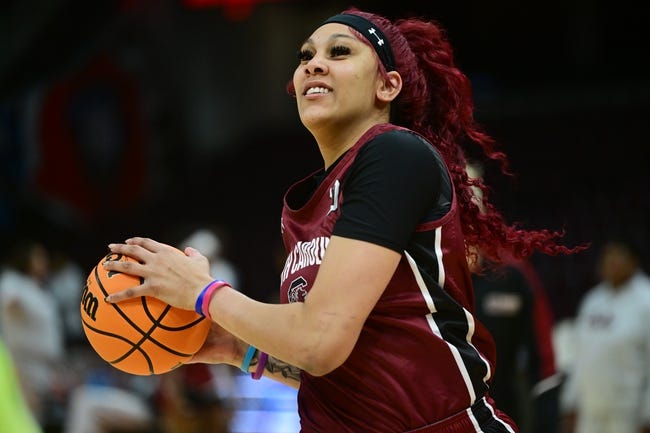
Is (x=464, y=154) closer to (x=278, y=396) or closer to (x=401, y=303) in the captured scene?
(x=401, y=303)

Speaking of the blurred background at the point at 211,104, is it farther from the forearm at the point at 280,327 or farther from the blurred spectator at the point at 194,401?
the forearm at the point at 280,327

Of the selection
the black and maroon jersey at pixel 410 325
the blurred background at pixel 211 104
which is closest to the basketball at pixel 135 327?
the black and maroon jersey at pixel 410 325

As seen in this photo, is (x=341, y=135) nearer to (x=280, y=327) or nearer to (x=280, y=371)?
(x=280, y=327)

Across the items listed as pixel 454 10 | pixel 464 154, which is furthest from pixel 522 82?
pixel 464 154

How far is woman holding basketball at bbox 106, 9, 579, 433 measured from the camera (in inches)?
99.9

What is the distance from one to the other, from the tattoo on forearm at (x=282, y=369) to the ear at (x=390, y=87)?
90 cm

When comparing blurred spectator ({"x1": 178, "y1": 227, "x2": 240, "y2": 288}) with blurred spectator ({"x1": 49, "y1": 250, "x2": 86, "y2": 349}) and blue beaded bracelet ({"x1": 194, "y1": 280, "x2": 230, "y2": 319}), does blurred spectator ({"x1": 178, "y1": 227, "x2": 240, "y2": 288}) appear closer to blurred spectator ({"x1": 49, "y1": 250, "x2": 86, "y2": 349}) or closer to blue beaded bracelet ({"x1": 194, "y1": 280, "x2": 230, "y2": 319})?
blurred spectator ({"x1": 49, "y1": 250, "x2": 86, "y2": 349})

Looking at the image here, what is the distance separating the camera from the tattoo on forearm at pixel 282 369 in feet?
10.7

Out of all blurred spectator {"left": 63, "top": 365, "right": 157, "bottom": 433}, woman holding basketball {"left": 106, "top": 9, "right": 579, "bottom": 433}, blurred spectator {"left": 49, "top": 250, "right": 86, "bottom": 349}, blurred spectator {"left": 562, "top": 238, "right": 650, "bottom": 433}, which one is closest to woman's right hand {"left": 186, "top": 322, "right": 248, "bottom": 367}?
woman holding basketball {"left": 106, "top": 9, "right": 579, "bottom": 433}

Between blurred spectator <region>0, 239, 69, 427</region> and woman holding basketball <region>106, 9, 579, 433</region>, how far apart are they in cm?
633

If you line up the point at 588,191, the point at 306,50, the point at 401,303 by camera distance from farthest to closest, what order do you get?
the point at 588,191 → the point at 306,50 → the point at 401,303

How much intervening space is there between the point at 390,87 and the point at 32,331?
6749mm

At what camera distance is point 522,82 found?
55.0ft

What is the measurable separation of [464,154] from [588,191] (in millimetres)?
10896
